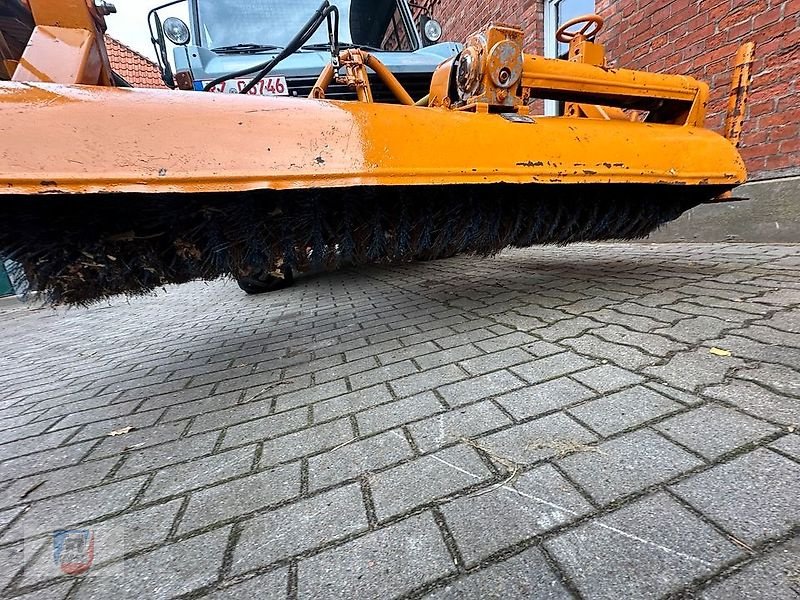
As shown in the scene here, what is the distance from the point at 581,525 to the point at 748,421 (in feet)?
1.96

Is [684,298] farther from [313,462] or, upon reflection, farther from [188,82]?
[188,82]

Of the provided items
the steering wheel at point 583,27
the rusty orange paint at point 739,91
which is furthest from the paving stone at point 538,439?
the steering wheel at point 583,27

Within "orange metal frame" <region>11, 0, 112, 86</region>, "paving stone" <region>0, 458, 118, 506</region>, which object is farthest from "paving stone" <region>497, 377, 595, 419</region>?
"orange metal frame" <region>11, 0, 112, 86</region>

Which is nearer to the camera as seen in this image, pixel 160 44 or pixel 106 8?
pixel 106 8

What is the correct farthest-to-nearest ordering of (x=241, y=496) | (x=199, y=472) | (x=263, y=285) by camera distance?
(x=263, y=285), (x=199, y=472), (x=241, y=496)

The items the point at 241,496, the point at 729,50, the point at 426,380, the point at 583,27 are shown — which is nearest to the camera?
the point at 241,496

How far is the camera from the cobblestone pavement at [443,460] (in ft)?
2.19

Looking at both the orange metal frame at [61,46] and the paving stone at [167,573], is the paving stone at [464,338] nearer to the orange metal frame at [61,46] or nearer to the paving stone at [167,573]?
the paving stone at [167,573]

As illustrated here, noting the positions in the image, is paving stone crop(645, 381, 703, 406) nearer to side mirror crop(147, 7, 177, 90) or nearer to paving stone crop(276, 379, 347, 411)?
paving stone crop(276, 379, 347, 411)

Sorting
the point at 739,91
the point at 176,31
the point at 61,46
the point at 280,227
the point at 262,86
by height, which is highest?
the point at 176,31

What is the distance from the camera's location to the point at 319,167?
3.81ft

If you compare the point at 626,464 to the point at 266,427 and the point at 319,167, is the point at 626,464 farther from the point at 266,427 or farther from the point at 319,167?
the point at 319,167

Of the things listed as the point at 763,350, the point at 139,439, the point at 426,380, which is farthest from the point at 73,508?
the point at 763,350

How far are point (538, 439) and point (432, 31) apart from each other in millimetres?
4094
